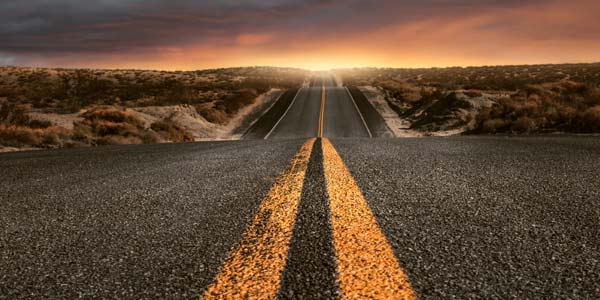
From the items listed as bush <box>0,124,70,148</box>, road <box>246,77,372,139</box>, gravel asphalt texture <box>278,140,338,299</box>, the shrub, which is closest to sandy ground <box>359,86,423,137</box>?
road <box>246,77,372,139</box>

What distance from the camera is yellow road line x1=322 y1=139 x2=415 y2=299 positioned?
1.23 meters

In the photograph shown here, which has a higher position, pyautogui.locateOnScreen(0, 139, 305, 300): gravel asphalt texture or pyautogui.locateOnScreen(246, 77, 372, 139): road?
pyautogui.locateOnScreen(0, 139, 305, 300): gravel asphalt texture

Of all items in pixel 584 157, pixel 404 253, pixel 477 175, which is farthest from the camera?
pixel 584 157

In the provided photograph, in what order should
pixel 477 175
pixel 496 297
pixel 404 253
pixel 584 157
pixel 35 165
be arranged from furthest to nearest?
pixel 35 165 → pixel 584 157 → pixel 477 175 → pixel 404 253 → pixel 496 297

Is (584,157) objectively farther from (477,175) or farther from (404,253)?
(404,253)

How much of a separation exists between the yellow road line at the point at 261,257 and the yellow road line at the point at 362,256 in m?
0.22

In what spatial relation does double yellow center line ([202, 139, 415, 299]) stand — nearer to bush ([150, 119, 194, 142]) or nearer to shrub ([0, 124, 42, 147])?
shrub ([0, 124, 42, 147])

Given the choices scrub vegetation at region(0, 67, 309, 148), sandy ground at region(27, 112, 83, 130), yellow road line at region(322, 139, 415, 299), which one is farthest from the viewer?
sandy ground at region(27, 112, 83, 130)

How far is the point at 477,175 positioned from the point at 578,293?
84.7 inches

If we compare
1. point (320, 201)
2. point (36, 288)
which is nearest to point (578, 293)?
A: point (320, 201)

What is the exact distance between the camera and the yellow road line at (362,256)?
1.23 m

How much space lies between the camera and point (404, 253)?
1.54 m

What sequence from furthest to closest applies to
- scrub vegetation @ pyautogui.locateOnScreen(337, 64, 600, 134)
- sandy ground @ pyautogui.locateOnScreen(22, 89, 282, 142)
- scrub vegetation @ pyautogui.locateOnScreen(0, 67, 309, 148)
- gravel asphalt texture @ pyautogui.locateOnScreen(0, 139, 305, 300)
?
Result: sandy ground @ pyautogui.locateOnScreen(22, 89, 282, 142) < scrub vegetation @ pyautogui.locateOnScreen(0, 67, 309, 148) < scrub vegetation @ pyautogui.locateOnScreen(337, 64, 600, 134) < gravel asphalt texture @ pyautogui.locateOnScreen(0, 139, 305, 300)

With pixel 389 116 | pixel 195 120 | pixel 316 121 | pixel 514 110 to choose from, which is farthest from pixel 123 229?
pixel 389 116
